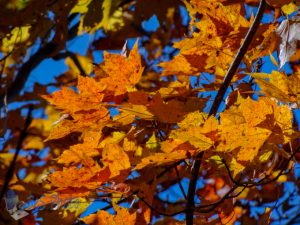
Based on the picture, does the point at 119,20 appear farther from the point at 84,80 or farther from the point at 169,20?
the point at 84,80

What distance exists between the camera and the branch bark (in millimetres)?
1120

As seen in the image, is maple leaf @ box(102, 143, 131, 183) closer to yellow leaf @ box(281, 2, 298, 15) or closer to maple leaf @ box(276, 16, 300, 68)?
maple leaf @ box(276, 16, 300, 68)

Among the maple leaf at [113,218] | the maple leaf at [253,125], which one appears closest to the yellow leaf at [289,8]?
the maple leaf at [253,125]

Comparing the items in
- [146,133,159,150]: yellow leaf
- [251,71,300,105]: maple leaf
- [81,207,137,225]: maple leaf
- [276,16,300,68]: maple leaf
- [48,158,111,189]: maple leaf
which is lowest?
[81,207,137,225]: maple leaf

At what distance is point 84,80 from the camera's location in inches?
45.2

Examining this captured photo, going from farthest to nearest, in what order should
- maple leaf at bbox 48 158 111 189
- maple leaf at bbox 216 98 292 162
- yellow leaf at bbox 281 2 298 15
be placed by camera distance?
yellow leaf at bbox 281 2 298 15 < maple leaf at bbox 48 158 111 189 < maple leaf at bbox 216 98 292 162

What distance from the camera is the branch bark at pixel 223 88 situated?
3.67 ft

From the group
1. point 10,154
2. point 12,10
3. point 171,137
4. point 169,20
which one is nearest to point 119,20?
point 169,20

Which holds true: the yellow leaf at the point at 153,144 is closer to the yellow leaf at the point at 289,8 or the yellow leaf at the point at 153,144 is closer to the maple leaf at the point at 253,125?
the maple leaf at the point at 253,125

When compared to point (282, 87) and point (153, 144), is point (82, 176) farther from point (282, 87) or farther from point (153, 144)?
point (282, 87)

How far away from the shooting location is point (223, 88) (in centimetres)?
117

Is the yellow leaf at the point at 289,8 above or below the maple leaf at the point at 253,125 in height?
above

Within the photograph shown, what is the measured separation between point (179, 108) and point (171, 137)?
3.5 inches

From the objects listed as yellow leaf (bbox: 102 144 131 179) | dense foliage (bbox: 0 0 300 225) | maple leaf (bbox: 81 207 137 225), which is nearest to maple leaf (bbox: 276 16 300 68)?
dense foliage (bbox: 0 0 300 225)
